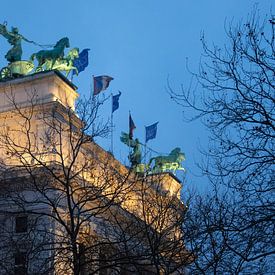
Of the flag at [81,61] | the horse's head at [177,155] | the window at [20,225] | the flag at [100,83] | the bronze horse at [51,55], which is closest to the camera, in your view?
the window at [20,225]

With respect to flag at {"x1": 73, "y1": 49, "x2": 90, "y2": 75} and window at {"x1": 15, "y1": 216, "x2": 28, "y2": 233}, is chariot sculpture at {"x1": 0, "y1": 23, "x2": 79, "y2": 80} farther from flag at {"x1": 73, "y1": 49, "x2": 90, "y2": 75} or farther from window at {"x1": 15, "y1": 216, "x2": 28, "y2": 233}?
window at {"x1": 15, "y1": 216, "x2": 28, "y2": 233}

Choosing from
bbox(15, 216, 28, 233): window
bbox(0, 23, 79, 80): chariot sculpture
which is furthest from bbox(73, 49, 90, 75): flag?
bbox(15, 216, 28, 233): window

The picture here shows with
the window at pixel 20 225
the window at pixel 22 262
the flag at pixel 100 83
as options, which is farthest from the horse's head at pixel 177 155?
the window at pixel 22 262

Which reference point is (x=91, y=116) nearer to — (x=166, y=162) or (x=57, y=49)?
(x=57, y=49)

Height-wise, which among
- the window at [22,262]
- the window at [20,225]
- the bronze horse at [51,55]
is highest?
the bronze horse at [51,55]

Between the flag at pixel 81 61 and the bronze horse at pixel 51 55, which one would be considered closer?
the bronze horse at pixel 51 55

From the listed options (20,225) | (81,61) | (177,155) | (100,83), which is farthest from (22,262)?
(177,155)

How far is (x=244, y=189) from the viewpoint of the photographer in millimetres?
15820

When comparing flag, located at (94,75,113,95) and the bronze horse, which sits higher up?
the bronze horse

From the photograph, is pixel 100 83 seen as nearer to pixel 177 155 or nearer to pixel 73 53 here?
pixel 73 53

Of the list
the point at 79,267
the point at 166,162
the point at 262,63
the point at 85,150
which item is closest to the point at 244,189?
the point at 262,63

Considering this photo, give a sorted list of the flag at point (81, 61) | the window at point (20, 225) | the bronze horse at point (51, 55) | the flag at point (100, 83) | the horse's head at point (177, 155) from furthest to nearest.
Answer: the horse's head at point (177, 155) < the flag at point (81, 61) < the flag at point (100, 83) < the bronze horse at point (51, 55) < the window at point (20, 225)

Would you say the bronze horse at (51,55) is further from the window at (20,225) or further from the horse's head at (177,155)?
the horse's head at (177,155)

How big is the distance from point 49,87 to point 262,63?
103 feet
